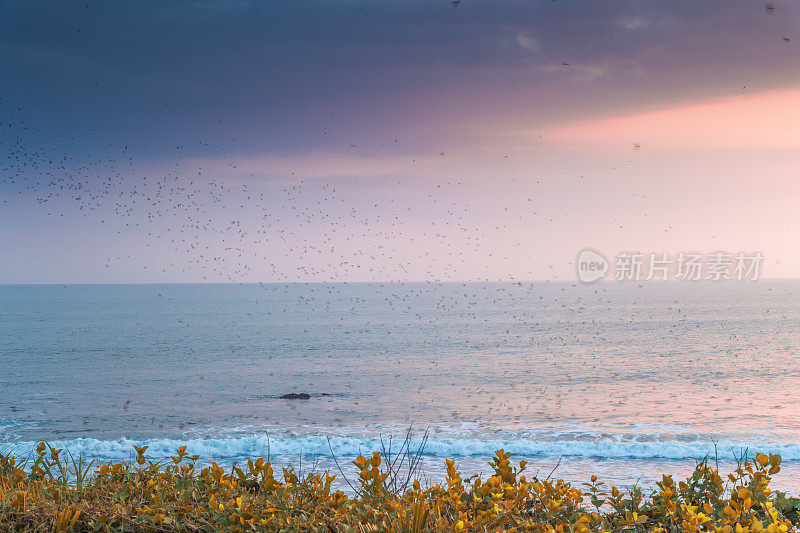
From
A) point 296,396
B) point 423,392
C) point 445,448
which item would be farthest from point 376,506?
point 423,392

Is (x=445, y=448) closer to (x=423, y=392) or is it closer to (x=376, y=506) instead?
(x=423, y=392)

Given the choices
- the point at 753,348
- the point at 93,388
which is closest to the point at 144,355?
the point at 93,388

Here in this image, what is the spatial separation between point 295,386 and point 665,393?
1823cm

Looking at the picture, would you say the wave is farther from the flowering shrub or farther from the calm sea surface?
the flowering shrub

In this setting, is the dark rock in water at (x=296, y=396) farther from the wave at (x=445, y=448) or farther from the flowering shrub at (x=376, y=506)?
the flowering shrub at (x=376, y=506)

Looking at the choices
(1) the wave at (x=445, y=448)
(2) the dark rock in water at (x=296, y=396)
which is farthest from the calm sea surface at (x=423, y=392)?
(2) the dark rock in water at (x=296, y=396)

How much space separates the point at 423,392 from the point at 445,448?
1190cm

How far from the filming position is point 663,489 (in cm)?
351

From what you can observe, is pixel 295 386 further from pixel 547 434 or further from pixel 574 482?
pixel 574 482

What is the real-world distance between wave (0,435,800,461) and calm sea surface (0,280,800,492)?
6cm

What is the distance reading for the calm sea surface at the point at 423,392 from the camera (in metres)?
16.7

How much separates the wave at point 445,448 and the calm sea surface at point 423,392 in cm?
6

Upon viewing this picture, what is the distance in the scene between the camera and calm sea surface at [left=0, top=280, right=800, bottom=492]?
1673 cm

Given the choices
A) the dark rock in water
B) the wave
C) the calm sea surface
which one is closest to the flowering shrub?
the calm sea surface
